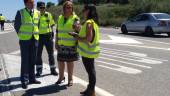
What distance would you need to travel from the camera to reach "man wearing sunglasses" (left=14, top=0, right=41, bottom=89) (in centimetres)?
927

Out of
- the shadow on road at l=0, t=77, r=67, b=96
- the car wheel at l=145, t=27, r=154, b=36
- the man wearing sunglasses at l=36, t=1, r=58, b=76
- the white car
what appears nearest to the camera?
the shadow on road at l=0, t=77, r=67, b=96

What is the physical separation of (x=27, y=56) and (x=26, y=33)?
495 mm

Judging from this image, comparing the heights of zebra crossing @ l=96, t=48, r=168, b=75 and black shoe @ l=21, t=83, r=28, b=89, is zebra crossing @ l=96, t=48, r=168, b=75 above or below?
below

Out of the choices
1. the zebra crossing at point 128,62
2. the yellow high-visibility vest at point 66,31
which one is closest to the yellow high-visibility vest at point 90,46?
the yellow high-visibility vest at point 66,31

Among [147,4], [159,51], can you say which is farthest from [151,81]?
[147,4]

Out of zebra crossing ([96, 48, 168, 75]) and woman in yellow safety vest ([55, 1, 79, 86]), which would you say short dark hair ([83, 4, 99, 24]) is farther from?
zebra crossing ([96, 48, 168, 75])

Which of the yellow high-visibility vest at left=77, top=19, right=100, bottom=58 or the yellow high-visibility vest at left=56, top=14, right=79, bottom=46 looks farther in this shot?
the yellow high-visibility vest at left=56, top=14, right=79, bottom=46

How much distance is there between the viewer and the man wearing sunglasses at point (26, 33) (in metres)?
9.27

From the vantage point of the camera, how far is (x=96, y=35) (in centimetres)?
809

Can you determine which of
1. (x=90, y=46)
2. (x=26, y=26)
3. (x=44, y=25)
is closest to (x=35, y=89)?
(x=26, y=26)

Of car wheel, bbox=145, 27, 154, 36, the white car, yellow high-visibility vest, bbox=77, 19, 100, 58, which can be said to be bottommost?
car wheel, bbox=145, 27, 154, 36

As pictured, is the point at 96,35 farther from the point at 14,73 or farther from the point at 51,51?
the point at 14,73

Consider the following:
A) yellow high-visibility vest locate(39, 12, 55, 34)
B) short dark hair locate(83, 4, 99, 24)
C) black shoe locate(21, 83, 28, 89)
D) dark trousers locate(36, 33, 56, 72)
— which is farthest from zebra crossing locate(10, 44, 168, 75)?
short dark hair locate(83, 4, 99, 24)

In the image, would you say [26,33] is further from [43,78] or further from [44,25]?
[43,78]
